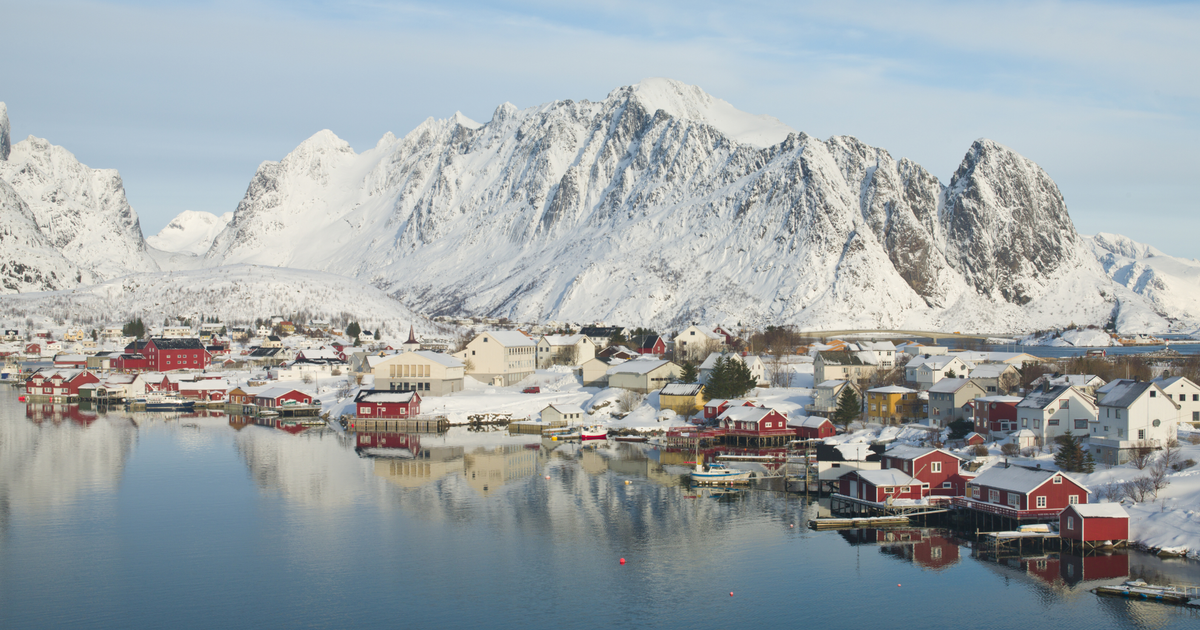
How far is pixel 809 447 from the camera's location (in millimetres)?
57719

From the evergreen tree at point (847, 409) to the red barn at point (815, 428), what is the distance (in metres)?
0.84

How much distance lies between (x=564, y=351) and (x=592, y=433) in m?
34.2

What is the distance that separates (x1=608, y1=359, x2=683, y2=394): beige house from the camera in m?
75.2

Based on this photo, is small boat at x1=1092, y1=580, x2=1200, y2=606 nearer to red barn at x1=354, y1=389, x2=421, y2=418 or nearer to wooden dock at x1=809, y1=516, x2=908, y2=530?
wooden dock at x1=809, y1=516, x2=908, y2=530

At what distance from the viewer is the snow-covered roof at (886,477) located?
137 feet

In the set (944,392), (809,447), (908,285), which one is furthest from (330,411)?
(908,285)

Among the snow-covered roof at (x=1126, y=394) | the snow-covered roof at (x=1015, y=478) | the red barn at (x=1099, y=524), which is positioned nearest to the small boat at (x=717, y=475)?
the snow-covered roof at (x=1015, y=478)

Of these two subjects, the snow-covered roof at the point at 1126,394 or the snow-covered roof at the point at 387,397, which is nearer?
the snow-covered roof at the point at 1126,394

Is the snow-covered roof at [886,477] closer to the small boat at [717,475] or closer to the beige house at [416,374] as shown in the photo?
the small boat at [717,475]

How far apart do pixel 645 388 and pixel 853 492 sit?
32.4 meters

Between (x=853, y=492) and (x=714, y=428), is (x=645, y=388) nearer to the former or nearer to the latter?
(x=714, y=428)

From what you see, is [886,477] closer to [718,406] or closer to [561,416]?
[718,406]

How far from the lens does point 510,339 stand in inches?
3450

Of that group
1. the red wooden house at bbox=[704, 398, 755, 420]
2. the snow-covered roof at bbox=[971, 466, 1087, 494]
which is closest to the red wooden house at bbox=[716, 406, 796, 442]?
the red wooden house at bbox=[704, 398, 755, 420]
